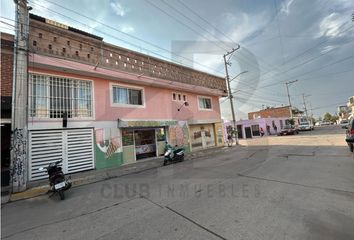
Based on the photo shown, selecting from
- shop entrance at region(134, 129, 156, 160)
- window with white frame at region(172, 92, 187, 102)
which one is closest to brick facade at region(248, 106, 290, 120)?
window with white frame at region(172, 92, 187, 102)

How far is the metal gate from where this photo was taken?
9.41 meters

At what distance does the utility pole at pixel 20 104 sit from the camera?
7.78 m

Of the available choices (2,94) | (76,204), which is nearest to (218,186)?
(76,204)

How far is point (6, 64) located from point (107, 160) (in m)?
6.99

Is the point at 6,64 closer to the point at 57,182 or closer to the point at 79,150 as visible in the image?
the point at 79,150

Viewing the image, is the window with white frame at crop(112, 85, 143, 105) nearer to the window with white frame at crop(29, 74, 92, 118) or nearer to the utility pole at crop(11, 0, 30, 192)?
the window with white frame at crop(29, 74, 92, 118)

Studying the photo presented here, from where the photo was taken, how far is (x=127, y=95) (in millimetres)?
13773

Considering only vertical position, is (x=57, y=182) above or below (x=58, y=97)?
below

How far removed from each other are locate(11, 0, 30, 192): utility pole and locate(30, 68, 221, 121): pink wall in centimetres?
164

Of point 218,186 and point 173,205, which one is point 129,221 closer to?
point 173,205

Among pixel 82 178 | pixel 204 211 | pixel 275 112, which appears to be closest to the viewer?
pixel 204 211

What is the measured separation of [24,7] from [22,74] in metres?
3.21

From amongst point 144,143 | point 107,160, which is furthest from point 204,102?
point 107,160

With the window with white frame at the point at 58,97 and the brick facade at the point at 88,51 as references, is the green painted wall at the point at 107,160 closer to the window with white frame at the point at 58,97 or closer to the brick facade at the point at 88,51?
the window with white frame at the point at 58,97
